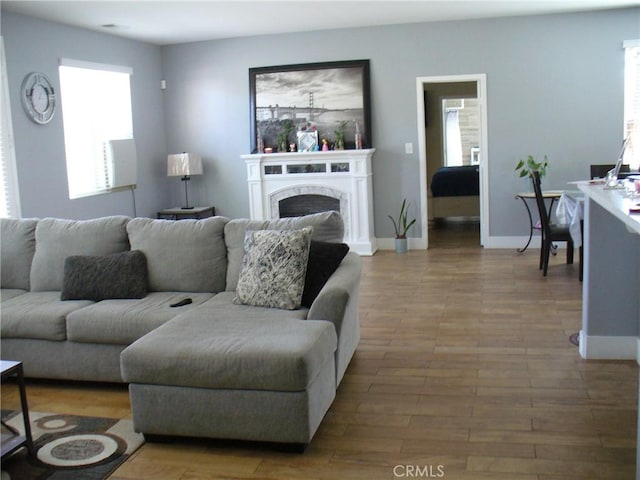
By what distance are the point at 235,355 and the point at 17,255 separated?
233 cm

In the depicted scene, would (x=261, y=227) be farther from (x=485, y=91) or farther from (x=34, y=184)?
(x=485, y=91)

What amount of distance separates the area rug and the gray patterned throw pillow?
3.07 feet

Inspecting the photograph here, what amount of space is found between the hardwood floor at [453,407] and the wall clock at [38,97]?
3.17m

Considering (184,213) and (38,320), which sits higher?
(184,213)

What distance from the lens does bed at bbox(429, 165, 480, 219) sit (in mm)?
10031

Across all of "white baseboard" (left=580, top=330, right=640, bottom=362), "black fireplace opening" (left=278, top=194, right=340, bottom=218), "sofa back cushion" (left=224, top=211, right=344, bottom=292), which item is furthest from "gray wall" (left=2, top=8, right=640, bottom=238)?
"white baseboard" (left=580, top=330, right=640, bottom=362)

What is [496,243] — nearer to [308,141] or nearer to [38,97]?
[308,141]

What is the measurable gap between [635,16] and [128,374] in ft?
21.9

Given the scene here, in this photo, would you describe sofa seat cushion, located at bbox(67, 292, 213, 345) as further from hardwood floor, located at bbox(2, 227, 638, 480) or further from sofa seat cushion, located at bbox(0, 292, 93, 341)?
hardwood floor, located at bbox(2, 227, 638, 480)

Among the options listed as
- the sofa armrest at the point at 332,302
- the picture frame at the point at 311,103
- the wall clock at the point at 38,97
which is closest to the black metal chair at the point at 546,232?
the picture frame at the point at 311,103

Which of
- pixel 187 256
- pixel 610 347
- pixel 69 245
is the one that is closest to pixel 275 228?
pixel 187 256

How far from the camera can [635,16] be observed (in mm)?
7398

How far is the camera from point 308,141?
26.9 ft

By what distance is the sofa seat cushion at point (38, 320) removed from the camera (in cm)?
394
